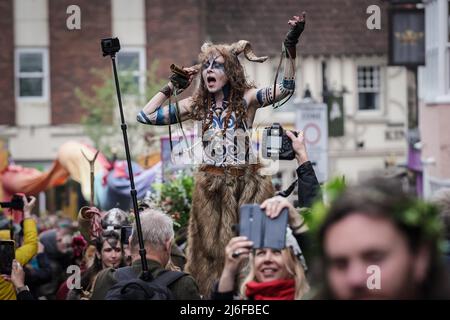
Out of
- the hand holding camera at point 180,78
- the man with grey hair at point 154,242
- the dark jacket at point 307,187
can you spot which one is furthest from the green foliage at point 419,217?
the hand holding camera at point 180,78

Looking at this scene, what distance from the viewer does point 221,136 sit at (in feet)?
25.9

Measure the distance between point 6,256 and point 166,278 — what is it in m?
1.52

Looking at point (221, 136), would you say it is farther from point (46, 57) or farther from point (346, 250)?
point (46, 57)

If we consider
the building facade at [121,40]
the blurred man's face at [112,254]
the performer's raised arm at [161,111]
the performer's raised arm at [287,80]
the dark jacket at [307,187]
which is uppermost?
the building facade at [121,40]

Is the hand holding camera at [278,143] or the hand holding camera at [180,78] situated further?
the hand holding camera at [180,78]

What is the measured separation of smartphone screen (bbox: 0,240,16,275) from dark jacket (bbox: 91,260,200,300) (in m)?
0.74

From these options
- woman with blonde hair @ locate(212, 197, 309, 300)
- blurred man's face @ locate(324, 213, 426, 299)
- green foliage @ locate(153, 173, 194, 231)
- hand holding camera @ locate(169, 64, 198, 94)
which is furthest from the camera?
green foliage @ locate(153, 173, 194, 231)

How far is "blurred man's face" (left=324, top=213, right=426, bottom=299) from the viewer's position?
3602mm

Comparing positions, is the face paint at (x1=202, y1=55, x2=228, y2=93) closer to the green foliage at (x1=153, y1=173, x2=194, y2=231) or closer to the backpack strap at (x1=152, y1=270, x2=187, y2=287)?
the backpack strap at (x1=152, y1=270, x2=187, y2=287)

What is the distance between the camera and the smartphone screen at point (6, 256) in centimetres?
714

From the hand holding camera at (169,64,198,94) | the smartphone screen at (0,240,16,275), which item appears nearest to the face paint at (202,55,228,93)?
the hand holding camera at (169,64,198,94)

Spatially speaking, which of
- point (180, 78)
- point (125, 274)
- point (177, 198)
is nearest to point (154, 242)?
point (125, 274)

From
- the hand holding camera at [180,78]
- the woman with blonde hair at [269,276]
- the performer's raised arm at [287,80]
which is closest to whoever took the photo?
the woman with blonde hair at [269,276]

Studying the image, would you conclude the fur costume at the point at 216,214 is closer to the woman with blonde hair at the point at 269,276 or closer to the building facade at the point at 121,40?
the woman with blonde hair at the point at 269,276
